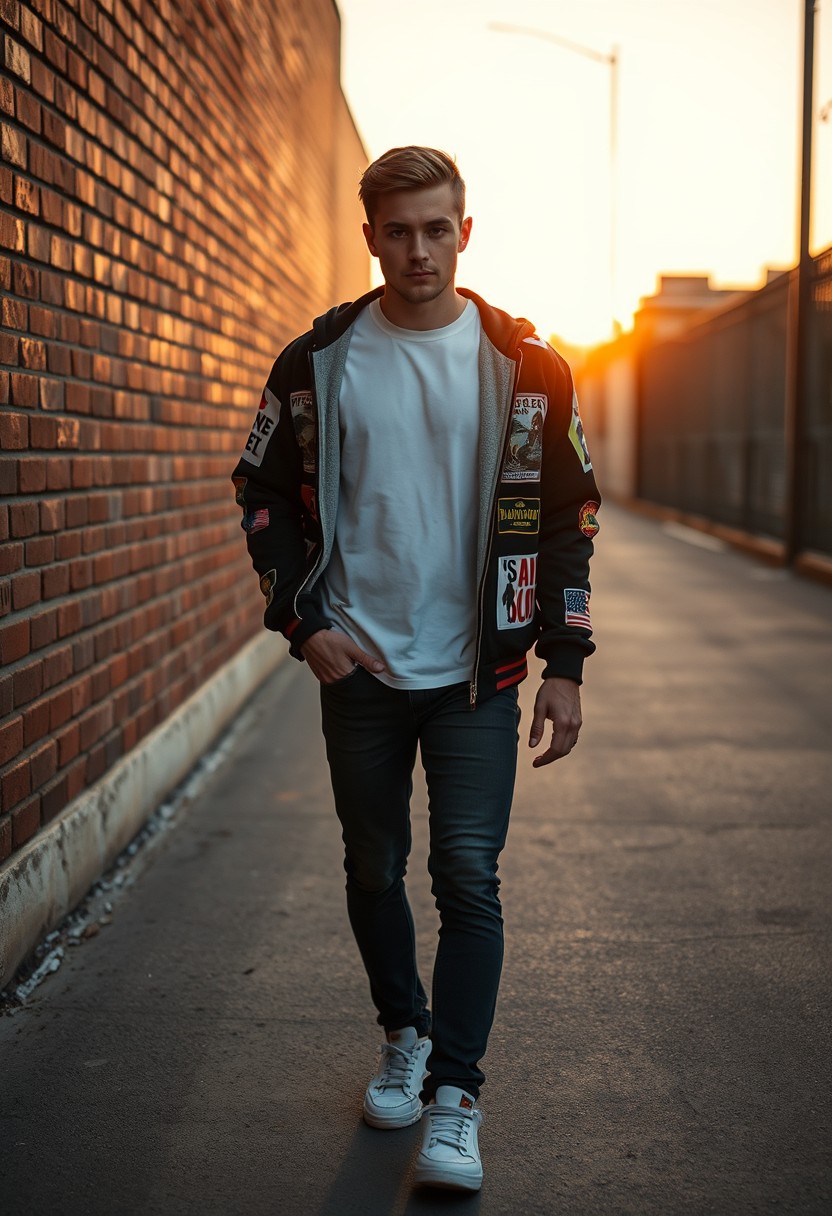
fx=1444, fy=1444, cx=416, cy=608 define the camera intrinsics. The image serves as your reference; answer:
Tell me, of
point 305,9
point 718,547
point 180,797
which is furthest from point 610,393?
point 180,797

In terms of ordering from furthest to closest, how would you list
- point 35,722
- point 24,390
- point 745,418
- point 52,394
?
point 745,418
point 52,394
point 35,722
point 24,390

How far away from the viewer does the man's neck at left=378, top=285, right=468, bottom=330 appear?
9.52 ft

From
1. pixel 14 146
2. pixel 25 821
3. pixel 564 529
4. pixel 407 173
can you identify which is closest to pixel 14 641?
pixel 25 821

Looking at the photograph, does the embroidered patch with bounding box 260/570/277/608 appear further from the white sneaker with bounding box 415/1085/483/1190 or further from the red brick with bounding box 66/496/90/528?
the red brick with bounding box 66/496/90/528

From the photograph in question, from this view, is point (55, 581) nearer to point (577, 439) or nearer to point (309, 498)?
point (309, 498)

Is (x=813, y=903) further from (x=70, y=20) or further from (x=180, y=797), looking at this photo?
(x=70, y=20)

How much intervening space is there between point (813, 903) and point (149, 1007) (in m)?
2.11

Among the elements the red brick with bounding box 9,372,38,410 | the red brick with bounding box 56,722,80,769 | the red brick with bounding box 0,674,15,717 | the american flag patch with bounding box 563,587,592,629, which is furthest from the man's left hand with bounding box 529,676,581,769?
the red brick with bounding box 56,722,80,769

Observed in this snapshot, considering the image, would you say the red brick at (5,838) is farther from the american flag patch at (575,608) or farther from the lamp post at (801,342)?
the lamp post at (801,342)

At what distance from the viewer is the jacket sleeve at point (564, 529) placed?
119 inches

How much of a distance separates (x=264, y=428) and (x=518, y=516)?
0.59 meters

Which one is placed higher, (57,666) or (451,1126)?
(57,666)

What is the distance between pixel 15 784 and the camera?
3730 millimetres

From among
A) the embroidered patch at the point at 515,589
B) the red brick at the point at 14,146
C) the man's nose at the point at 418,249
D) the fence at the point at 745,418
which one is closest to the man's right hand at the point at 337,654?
the embroidered patch at the point at 515,589
